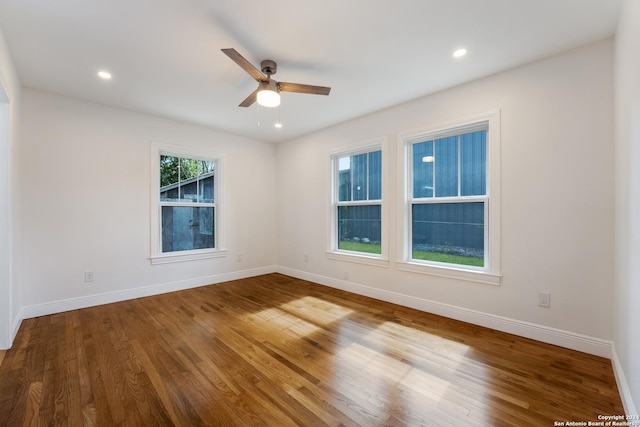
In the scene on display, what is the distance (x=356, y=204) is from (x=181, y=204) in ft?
9.22

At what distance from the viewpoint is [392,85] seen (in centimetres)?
312

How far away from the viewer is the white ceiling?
1.98m

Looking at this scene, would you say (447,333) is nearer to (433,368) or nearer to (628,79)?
(433,368)

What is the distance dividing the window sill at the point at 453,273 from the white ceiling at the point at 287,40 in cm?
209

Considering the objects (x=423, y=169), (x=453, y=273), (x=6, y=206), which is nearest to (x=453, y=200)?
(x=423, y=169)

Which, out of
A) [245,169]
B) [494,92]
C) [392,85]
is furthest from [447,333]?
[245,169]

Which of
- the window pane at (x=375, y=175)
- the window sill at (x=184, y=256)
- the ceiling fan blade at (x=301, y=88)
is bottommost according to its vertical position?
the window sill at (x=184, y=256)

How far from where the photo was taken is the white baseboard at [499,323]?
7.70 ft

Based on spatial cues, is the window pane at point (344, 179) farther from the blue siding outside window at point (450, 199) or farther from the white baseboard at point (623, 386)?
the white baseboard at point (623, 386)

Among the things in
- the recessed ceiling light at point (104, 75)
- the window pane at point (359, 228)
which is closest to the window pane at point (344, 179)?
the window pane at point (359, 228)

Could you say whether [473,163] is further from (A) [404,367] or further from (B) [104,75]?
(B) [104,75]

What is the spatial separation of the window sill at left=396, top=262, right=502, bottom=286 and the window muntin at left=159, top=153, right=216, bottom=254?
3262 millimetres

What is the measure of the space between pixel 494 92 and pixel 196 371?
12.4 ft

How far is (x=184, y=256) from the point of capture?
4.40m
